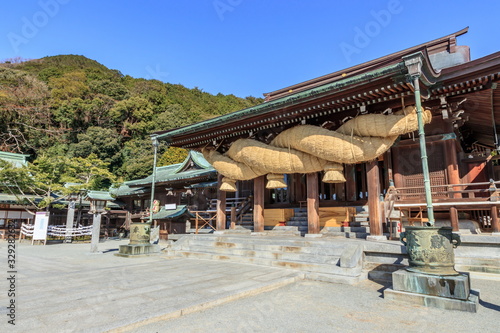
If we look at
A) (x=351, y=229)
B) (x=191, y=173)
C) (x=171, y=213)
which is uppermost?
(x=191, y=173)

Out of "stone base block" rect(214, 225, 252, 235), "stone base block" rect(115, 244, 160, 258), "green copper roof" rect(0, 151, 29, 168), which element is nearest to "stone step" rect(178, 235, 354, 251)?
"stone base block" rect(115, 244, 160, 258)

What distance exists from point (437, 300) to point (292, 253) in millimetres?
3914

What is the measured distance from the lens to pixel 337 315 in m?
4.04

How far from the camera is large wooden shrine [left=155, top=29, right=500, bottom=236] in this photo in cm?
756

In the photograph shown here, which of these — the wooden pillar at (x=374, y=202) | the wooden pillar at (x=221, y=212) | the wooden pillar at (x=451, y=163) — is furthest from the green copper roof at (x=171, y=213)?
the wooden pillar at (x=451, y=163)

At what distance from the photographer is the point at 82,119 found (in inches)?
1788

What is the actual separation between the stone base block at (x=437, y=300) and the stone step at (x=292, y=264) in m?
1.35

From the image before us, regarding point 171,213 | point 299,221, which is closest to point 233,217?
point 299,221

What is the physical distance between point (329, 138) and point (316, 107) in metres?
1.05

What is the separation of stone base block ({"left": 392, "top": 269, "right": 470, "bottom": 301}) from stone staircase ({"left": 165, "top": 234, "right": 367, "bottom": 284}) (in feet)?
4.24

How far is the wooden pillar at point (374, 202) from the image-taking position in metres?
8.17

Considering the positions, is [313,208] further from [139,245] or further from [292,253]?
[139,245]

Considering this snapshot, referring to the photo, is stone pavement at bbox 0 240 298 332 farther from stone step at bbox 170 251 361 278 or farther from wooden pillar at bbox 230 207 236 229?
wooden pillar at bbox 230 207 236 229

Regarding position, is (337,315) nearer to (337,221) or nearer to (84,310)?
(84,310)
